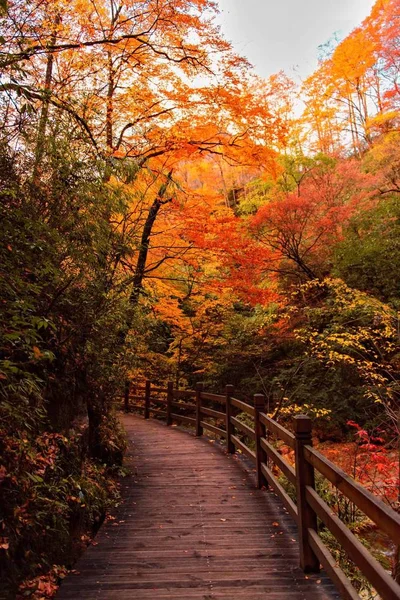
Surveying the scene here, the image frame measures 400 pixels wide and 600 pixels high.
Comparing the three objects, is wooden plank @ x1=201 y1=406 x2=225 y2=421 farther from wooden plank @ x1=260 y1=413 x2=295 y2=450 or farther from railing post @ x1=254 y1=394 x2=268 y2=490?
wooden plank @ x1=260 y1=413 x2=295 y2=450

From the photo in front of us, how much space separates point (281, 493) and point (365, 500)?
2.31 meters

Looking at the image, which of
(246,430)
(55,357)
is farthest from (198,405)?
(55,357)

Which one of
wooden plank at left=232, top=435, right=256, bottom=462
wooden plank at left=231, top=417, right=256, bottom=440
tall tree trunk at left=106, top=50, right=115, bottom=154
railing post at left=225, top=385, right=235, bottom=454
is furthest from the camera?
tall tree trunk at left=106, top=50, right=115, bottom=154

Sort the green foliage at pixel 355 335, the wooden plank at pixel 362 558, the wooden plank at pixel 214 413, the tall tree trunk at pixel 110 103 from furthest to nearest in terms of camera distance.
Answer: the green foliage at pixel 355 335 < the tall tree trunk at pixel 110 103 < the wooden plank at pixel 214 413 < the wooden plank at pixel 362 558

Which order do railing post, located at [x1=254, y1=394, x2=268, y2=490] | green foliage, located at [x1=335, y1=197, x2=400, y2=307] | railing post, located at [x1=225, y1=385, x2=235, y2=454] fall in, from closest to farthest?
railing post, located at [x1=254, y1=394, x2=268, y2=490], railing post, located at [x1=225, y1=385, x2=235, y2=454], green foliage, located at [x1=335, y1=197, x2=400, y2=307]

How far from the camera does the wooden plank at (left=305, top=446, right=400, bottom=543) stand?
5.84ft

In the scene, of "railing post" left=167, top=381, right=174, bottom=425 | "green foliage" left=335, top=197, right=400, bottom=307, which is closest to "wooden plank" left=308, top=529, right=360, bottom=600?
"railing post" left=167, top=381, right=174, bottom=425

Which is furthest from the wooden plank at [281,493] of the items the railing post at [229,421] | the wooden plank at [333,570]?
the railing post at [229,421]

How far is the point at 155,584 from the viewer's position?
3.05m

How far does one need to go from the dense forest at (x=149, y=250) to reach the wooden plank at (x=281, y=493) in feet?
5.50

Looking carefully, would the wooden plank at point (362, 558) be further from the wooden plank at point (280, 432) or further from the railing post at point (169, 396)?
the railing post at point (169, 396)

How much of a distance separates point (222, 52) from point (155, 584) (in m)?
9.00

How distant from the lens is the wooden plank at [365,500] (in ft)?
5.84

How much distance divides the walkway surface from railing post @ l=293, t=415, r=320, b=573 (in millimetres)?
114
